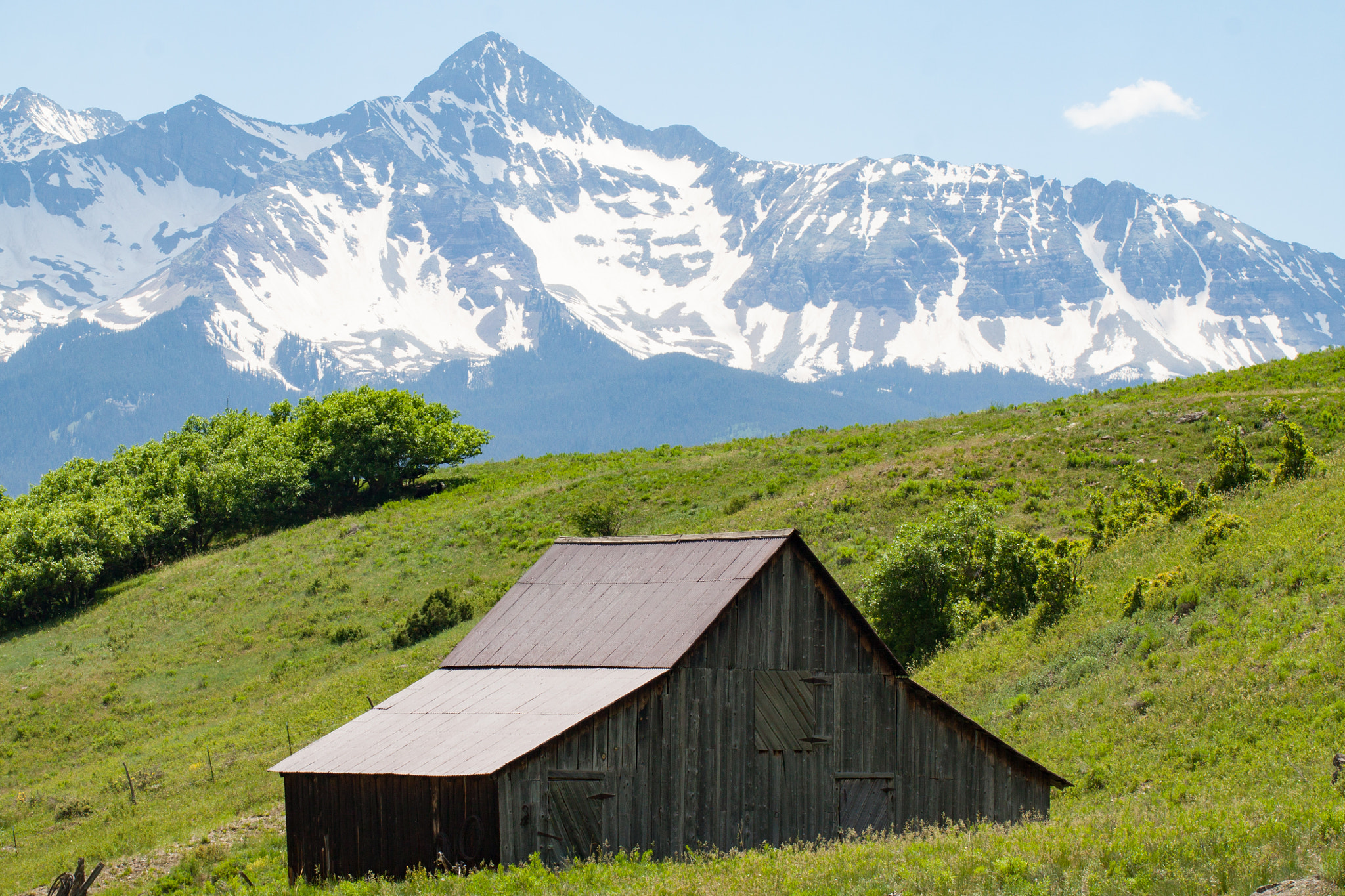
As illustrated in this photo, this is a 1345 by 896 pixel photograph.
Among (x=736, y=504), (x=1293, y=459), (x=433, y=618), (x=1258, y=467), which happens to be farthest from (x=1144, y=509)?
(x=433, y=618)

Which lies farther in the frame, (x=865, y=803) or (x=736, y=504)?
(x=736, y=504)

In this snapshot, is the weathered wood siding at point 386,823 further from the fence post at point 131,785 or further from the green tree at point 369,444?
the green tree at point 369,444

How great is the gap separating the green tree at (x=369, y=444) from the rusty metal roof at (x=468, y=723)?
5707 cm

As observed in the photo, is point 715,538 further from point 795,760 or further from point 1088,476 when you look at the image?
point 1088,476

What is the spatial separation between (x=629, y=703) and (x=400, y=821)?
4068 millimetres

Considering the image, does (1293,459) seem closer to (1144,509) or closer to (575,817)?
(1144,509)

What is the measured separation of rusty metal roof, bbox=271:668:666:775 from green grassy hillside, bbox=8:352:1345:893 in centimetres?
193

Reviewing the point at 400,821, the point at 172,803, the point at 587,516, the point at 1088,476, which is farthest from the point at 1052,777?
the point at 587,516

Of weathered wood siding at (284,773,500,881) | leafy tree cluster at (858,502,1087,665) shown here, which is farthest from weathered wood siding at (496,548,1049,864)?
leafy tree cluster at (858,502,1087,665)

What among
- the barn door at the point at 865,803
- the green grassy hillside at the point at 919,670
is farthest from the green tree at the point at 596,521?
the barn door at the point at 865,803

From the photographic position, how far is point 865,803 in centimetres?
2100

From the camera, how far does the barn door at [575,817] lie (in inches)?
696

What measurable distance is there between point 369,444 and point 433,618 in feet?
111

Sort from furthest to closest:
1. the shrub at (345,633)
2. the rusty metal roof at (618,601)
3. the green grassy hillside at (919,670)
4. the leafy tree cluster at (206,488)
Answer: the leafy tree cluster at (206,488) < the shrub at (345,633) < the rusty metal roof at (618,601) < the green grassy hillside at (919,670)
